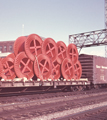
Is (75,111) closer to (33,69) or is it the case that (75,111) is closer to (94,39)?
(33,69)

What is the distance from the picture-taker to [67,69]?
19719 mm

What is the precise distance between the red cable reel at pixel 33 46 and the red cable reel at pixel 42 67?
51cm

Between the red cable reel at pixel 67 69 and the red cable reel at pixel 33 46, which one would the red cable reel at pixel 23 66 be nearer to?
the red cable reel at pixel 33 46

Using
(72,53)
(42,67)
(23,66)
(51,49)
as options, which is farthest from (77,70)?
(23,66)

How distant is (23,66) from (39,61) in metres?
1.41

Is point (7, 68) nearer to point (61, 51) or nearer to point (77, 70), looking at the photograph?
point (61, 51)

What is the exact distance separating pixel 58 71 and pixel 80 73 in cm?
350

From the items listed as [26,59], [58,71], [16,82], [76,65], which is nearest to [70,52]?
[76,65]

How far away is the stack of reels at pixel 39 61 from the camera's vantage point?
51.6ft

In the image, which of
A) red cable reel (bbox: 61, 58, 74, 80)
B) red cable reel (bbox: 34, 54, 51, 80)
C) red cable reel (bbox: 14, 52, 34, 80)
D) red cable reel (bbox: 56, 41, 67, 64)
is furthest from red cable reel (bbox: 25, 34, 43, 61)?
red cable reel (bbox: 61, 58, 74, 80)

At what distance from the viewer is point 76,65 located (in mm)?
21531

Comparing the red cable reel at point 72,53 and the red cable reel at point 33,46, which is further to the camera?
the red cable reel at point 72,53

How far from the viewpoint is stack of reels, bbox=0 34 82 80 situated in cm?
1574

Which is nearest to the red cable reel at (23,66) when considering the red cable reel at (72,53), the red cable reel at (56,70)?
the red cable reel at (56,70)
